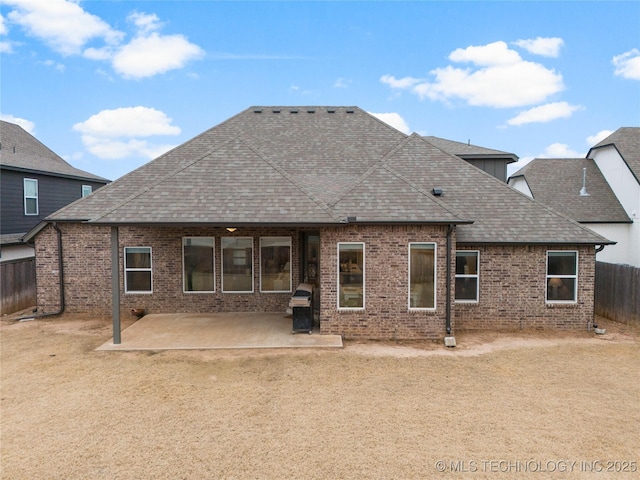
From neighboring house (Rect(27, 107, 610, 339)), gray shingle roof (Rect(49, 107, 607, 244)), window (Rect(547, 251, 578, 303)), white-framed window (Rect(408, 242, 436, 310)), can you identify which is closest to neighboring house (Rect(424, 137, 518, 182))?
gray shingle roof (Rect(49, 107, 607, 244))

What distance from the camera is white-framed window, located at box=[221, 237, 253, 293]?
39.1ft

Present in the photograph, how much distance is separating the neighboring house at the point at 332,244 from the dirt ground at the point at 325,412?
4.57 ft

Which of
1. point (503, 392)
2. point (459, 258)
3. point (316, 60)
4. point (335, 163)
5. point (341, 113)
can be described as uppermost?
point (316, 60)

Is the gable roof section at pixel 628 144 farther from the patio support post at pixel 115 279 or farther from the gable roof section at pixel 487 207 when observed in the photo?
the patio support post at pixel 115 279

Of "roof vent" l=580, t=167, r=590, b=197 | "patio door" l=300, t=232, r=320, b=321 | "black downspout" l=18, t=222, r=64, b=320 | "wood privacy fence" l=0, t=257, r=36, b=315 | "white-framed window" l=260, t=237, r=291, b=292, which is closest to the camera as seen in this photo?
"patio door" l=300, t=232, r=320, b=321

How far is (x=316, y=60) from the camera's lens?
67.6 feet

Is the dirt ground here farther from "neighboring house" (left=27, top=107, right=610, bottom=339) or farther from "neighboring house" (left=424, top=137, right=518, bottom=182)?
"neighboring house" (left=424, top=137, right=518, bottom=182)

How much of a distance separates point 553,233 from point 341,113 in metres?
8.90

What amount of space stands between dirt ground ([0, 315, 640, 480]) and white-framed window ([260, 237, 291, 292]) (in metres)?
3.48

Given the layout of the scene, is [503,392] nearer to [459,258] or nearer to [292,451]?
[292,451]

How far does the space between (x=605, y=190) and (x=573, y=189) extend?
125 cm

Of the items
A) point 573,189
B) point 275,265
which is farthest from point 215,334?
point 573,189

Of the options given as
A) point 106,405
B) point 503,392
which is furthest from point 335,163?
point 106,405

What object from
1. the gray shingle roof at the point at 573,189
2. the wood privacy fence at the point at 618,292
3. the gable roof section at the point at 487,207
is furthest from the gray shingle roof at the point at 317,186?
the gray shingle roof at the point at 573,189
